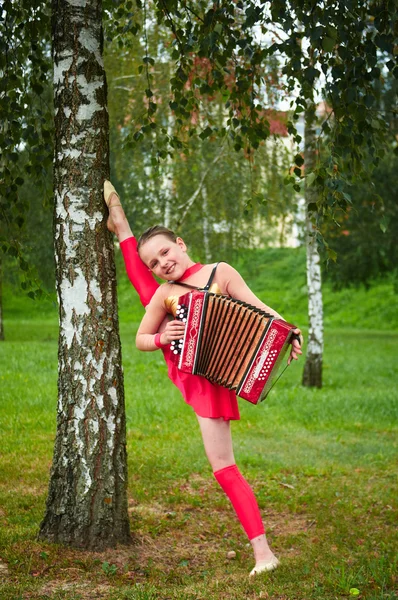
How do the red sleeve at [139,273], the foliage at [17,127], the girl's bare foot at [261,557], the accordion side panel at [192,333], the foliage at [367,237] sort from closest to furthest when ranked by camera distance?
1. the accordion side panel at [192,333]
2. the girl's bare foot at [261,557]
3. the red sleeve at [139,273]
4. the foliage at [17,127]
5. the foliage at [367,237]

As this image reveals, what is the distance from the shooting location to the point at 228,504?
6051 millimetres

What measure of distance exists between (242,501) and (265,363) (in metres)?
0.87

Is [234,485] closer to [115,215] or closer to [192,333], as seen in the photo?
[192,333]

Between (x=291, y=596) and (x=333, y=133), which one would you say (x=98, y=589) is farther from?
(x=333, y=133)

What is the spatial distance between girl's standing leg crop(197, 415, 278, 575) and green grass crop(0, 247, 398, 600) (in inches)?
5.1

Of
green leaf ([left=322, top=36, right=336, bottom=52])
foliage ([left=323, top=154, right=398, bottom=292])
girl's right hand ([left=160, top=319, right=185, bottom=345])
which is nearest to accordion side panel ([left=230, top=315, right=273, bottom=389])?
girl's right hand ([left=160, top=319, right=185, bottom=345])

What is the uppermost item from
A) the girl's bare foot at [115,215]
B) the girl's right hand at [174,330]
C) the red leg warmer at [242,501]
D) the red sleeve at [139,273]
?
the girl's bare foot at [115,215]

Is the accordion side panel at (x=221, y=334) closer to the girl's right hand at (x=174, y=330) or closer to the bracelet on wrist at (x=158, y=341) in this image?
the girl's right hand at (x=174, y=330)

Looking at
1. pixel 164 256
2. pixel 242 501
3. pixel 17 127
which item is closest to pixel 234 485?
pixel 242 501

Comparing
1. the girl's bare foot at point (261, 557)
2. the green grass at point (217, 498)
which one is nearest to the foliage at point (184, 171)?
the green grass at point (217, 498)

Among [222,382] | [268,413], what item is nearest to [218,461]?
[222,382]

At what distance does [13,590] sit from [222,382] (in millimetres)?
1551

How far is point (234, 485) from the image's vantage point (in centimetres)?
422

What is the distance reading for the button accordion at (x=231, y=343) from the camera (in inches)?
153
